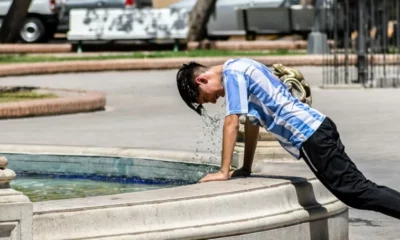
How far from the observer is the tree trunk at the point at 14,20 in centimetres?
2570

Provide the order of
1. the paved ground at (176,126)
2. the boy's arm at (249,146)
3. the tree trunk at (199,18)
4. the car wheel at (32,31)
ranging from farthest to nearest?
the car wheel at (32,31)
the tree trunk at (199,18)
the paved ground at (176,126)
the boy's arm at (249,146)

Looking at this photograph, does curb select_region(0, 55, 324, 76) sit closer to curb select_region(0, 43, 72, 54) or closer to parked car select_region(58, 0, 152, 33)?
curb select_region(0, 43, 72, 54)

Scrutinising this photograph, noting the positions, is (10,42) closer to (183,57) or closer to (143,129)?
(183,57)

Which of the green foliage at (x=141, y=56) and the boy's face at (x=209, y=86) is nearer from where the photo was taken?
the boy's face at (x=209, y=86)

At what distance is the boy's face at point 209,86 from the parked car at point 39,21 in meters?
24.1

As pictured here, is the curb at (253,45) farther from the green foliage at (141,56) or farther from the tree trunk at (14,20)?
the tree trunk at (14,20)

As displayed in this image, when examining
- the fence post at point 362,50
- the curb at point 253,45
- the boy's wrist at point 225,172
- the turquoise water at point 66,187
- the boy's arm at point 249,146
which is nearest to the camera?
the boy's wrist at point 225,172

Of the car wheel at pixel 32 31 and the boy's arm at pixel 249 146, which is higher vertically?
the boy's arm at pixel 249 146

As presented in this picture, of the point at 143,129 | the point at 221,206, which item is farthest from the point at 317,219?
the point at 143,129

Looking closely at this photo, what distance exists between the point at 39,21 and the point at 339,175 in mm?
24634

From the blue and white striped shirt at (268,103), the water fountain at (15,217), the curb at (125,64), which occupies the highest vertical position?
the blue and white striped shirt at (268,103)

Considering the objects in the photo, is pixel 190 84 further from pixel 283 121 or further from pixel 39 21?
pixel 39 21

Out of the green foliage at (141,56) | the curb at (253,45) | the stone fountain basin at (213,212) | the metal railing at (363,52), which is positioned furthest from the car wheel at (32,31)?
the stone fountain basin at (213,212)

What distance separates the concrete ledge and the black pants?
29.3 ft
